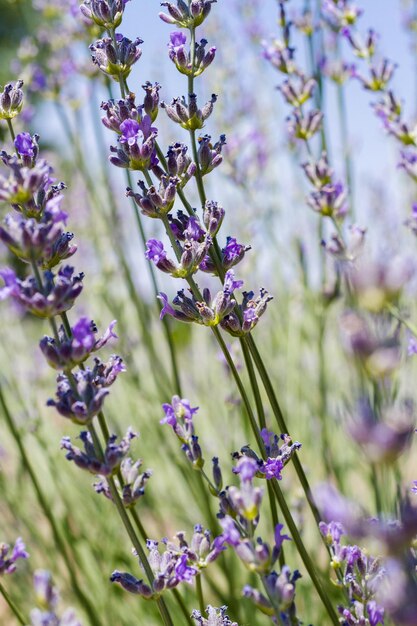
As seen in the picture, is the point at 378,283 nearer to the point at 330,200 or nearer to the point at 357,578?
the point at 357,578

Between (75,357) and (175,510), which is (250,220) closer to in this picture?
(175,510)

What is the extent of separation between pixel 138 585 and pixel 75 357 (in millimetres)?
342

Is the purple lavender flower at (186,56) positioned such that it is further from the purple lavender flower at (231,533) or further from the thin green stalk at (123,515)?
the purple lavender flower at (231,533)

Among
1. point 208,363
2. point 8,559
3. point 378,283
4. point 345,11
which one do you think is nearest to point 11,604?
point 8,559

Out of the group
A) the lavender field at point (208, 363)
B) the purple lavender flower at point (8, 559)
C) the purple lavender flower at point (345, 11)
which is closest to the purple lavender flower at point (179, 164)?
the lavender field at point (208, 363)

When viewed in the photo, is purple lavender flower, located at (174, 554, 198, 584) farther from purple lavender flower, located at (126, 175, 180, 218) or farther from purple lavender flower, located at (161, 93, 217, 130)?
purple lavender flower, located at (161, 93, 217, 130)

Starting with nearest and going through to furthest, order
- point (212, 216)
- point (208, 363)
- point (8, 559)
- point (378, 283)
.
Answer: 1. point (378, 283)
2. point (212, 216)
3. point (8, 559)
4. point (208, 363)

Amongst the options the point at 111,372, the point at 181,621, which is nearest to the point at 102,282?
the point at 181,621

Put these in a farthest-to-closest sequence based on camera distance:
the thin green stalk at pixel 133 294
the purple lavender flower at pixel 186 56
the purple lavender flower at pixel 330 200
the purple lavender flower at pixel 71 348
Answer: the thin green stalk at pixel 133 294 < the purple lavender flower at pixel 330 200 < the purple lavender flower at pixel 186 56 < the purple lavender flower at pixel 71 348

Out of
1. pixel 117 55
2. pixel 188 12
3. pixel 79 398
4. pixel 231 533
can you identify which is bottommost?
pixel 231 533

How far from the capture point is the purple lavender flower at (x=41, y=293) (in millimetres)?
841

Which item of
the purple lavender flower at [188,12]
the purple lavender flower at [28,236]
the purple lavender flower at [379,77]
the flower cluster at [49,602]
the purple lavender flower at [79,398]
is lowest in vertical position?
the flower cluster at [49,602]

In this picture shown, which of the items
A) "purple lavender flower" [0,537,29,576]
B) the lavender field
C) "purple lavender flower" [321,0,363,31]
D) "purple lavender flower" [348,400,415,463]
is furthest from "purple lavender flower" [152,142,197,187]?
"purple lavender flower" [321,0,363,31]

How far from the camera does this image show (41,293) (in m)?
0.87
